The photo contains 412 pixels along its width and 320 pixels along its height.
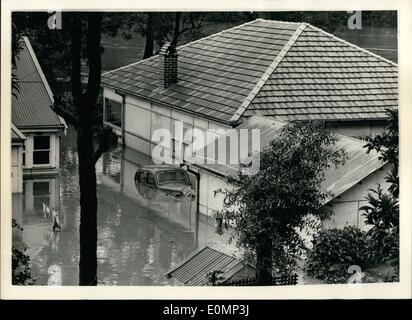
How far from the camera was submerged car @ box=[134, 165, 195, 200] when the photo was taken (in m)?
10.5

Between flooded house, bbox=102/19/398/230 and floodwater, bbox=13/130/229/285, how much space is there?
24 cm

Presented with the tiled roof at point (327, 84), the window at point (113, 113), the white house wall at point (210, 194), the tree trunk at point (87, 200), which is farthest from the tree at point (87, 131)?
the tiled roof at point (327, 84)

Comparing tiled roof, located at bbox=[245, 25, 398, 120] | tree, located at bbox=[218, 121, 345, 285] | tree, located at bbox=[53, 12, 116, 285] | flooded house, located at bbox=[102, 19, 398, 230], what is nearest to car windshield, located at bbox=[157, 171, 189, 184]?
flooded house, located at bbox=[102, 19, 398, 230]

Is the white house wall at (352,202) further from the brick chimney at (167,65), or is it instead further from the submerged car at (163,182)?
the brick chimney at (167,65)

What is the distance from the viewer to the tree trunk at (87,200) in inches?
406

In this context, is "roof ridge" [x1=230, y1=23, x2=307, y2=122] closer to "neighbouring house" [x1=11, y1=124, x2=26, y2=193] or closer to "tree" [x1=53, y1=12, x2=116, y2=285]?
"tree" [x1=53, y1=12, x2=116, y2=285]

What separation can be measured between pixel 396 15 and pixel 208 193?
7.30 ft

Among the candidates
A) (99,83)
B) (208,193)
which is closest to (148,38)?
(99,83)

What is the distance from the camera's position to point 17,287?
995 centimetres

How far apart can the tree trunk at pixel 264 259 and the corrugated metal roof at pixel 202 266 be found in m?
0.16

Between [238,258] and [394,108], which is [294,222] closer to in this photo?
[238,258]

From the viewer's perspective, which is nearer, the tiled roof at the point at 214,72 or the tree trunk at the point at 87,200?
the tree trunk at the point at 87,200

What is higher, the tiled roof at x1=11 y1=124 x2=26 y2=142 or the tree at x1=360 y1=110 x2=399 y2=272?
the tiled roof at x1=11 y1=124 x2=26 y2=142

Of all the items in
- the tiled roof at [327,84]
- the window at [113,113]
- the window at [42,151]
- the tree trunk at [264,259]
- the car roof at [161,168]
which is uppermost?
the tiled roof at [327,84]
